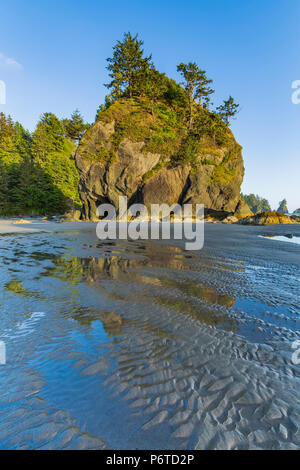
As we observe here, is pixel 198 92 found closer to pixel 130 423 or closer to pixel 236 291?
pixel 236 291

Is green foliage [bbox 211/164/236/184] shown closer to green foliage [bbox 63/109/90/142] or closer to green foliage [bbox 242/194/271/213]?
green foliage [bbox 63/109/90/142]

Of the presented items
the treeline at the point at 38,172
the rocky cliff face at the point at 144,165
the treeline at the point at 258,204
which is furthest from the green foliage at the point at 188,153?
the treeline at the point at 258,204

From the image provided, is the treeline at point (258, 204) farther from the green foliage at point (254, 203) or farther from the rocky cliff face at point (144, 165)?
the rocky cliff face at point (144, 165)

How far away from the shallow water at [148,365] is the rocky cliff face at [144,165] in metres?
24.0

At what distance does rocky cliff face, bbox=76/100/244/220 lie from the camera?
26.9m

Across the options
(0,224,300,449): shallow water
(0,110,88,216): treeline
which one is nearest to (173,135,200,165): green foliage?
(0,110,88,216): treeline

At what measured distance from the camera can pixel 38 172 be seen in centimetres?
3984

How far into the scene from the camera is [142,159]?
26.8 meters

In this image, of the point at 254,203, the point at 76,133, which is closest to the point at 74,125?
the point at 76,133

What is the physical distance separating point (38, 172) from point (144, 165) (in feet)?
83.8

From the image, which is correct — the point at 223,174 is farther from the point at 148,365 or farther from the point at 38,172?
the point at 38,172

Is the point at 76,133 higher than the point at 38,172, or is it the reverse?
the point at 76,133

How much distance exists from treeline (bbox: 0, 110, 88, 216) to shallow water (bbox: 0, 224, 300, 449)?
40484mm

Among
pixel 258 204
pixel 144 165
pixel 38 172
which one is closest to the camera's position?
Answer: pixel 144 165
